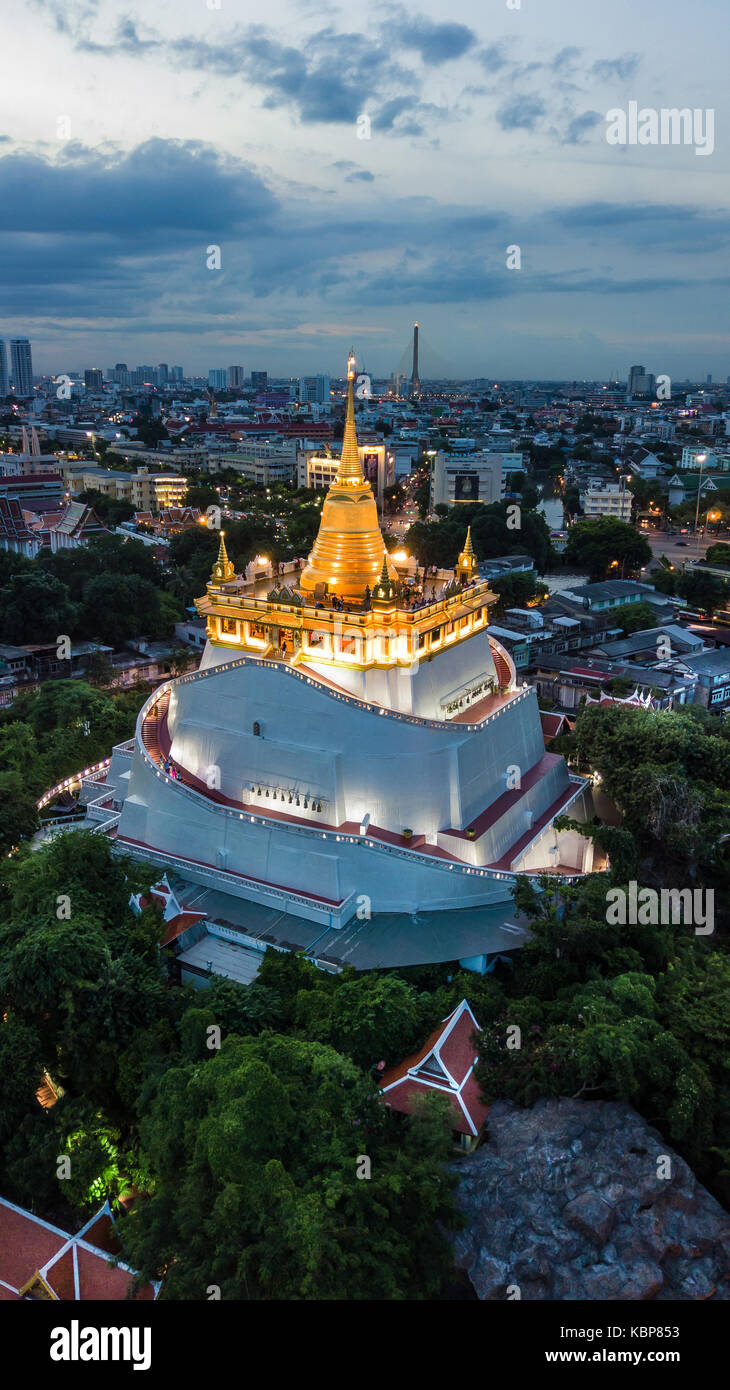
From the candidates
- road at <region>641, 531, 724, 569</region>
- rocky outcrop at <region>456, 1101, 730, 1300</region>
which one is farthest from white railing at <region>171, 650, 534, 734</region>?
road at <region>641, 531, 724, 569</region>

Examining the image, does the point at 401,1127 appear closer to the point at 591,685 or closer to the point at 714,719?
the point at 714,719

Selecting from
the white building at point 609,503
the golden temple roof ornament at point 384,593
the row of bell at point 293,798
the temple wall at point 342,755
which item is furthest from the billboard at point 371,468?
the row of bell at point 293,798

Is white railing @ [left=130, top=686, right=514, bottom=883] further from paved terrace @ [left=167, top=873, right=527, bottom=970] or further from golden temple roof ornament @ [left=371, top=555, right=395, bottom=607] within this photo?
golden temple roof ornament @ [left=371, top=555, right=395, bottom=607]

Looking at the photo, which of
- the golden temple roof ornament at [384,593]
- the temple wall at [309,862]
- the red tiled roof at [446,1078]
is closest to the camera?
the red tiled roof at [446,1078]

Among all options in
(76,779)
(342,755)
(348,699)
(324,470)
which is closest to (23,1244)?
(342,755)

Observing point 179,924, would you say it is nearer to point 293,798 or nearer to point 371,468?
point 293,798

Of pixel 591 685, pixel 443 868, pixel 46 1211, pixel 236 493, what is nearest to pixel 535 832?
pixel 443 868

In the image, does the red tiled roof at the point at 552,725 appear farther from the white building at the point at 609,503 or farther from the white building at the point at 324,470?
the white building at the point at 609,503
